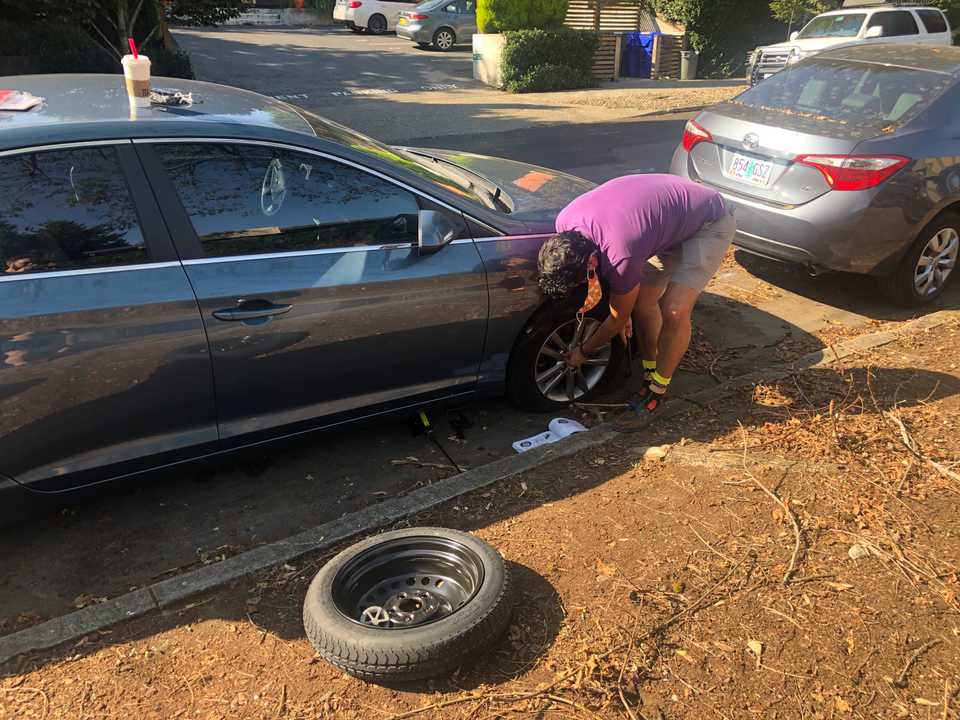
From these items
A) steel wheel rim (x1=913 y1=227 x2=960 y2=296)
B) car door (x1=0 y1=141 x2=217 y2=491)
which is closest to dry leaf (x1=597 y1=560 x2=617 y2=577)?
car door (x1=0 y1=141 x2=217 y2=491)

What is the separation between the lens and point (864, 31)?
15.9 m

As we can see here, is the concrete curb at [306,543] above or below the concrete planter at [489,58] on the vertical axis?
below

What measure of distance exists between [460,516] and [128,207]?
1.87 meters

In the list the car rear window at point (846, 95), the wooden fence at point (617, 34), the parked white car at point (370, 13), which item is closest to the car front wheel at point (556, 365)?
the car rear window at point (846, 95)

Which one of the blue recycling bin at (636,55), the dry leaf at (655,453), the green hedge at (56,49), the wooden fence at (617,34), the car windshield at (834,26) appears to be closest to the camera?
the dry leaf at (655,453)

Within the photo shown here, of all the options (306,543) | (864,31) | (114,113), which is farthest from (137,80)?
(864,31)

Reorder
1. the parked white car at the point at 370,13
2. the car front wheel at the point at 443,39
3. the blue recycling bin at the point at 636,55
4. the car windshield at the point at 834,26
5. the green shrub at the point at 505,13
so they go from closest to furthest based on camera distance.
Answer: the car windshield at the point at 834,26
the green shrub at the point at 505,13
the blue recycling bin at the point at 636,55
the car front wheel at the point at 443,39
the parked white car at the point at 370,13

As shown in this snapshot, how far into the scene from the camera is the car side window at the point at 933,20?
16.2 meters

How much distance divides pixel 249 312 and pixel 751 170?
12.9ft

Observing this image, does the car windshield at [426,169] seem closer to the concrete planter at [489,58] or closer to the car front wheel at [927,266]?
the car front wheel at [927,266]

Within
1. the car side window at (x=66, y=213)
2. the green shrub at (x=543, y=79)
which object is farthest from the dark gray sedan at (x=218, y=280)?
the green shrub at (x=543, y=79)

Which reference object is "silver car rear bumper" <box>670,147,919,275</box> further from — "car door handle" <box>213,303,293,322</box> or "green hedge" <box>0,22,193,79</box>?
"green hedge" <box>0,22,193,79</box>

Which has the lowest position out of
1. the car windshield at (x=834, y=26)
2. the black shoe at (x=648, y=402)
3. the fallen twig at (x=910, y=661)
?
the fallen twig at (x=910, y=661)

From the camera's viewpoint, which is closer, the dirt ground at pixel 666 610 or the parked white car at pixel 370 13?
the dirt ground at pixel 666 610
